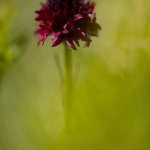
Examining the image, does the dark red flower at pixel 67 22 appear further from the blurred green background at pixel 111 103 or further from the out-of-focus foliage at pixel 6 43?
the out-of-focus foliage at pixel 6 43

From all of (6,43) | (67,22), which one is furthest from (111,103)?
(6,43)

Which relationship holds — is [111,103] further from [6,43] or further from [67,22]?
[6,43]

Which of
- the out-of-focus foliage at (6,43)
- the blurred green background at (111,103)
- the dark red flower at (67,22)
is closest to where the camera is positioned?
the blurred green background at (111,103)

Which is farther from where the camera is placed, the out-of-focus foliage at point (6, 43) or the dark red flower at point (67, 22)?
the out-of-focus foliage at point (6, 43)

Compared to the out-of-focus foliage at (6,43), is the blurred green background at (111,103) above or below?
below

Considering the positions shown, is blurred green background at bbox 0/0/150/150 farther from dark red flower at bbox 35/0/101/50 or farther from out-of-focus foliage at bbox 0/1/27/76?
out-of-focus foliage at bbox 0/1/27/76

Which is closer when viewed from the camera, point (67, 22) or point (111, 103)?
point (111, 103)

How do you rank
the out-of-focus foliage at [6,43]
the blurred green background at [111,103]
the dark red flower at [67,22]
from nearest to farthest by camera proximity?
the blurred green background at [111,103] → the dark red flower at [67,22] → the out-of-focus foliage at [6,43]

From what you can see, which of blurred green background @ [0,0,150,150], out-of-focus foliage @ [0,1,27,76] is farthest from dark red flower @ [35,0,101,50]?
out-of-focus foliage @ [0,1,27,76]

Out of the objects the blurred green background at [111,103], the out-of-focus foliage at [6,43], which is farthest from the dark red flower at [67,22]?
the out-of-focus foliage at [6,43]
